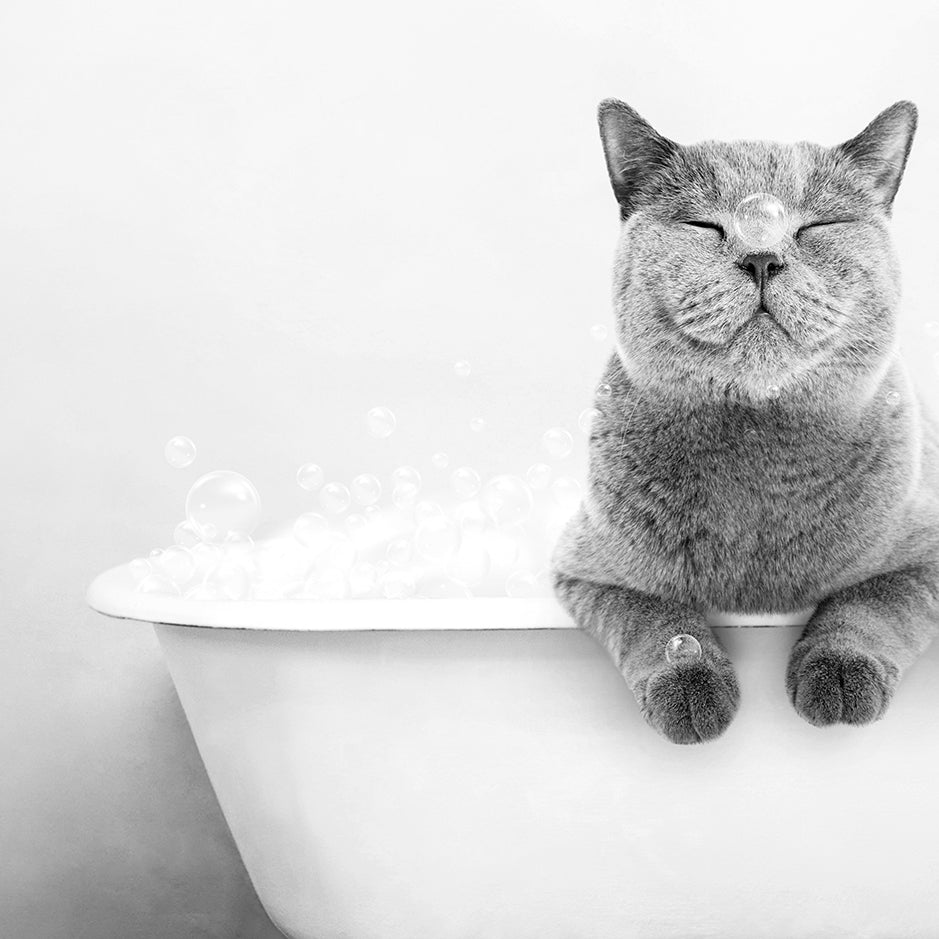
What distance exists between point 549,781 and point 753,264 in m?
0.54

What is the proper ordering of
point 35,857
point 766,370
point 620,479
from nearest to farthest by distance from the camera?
point 766,370, point 620,479, point 35,857

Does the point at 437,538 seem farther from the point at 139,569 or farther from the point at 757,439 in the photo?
the point at 757,439

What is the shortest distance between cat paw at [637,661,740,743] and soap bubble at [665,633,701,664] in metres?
0.01

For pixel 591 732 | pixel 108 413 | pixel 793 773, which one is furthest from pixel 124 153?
pixel 793 773

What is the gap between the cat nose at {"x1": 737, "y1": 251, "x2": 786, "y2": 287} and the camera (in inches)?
35.2

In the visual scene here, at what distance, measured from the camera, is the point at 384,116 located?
1901 mm

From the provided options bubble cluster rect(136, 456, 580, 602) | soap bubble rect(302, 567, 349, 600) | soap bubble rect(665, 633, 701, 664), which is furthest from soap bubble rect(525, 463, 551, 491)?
soap bubble rect(665, 633, 701, 664)

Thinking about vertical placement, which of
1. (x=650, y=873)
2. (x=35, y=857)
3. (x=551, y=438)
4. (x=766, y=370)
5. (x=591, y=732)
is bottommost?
(x=35, y=857)

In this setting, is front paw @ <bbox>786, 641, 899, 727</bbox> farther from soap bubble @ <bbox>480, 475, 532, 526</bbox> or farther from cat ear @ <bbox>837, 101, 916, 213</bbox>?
soap bubble @ <bbox>480, 475, 532, 526</bbox>

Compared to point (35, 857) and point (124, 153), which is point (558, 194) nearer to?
point (124, 153)

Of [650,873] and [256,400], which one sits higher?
[256,400]

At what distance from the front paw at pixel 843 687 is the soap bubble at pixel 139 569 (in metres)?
0.75

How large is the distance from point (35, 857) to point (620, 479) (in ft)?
4.27

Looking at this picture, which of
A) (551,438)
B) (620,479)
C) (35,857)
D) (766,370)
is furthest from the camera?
(35,857)
